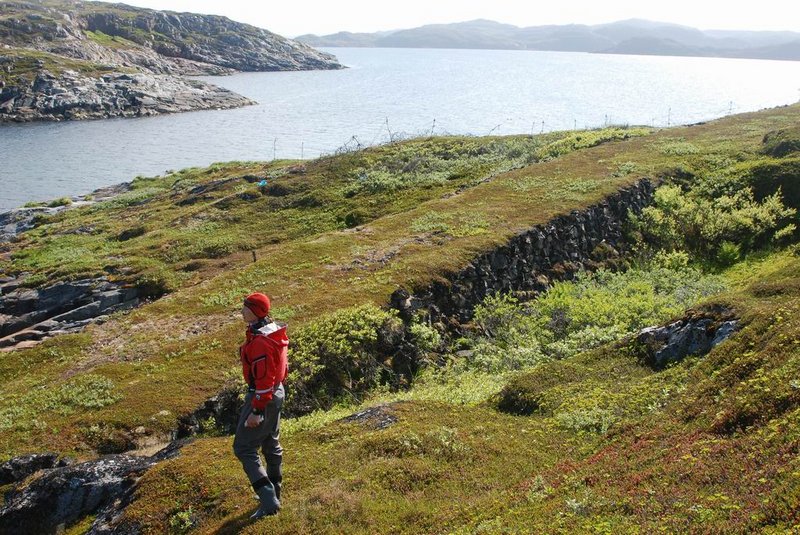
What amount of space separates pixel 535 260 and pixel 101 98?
151 meters

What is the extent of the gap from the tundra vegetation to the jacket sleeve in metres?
2.25

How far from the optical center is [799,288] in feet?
59.6

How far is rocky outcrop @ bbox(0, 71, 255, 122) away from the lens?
14275 cm

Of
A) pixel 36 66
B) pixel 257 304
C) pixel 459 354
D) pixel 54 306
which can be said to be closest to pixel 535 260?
pixel 459 354

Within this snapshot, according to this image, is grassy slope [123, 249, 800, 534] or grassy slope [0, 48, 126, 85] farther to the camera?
grassy slope [0, 48, 126, 85]

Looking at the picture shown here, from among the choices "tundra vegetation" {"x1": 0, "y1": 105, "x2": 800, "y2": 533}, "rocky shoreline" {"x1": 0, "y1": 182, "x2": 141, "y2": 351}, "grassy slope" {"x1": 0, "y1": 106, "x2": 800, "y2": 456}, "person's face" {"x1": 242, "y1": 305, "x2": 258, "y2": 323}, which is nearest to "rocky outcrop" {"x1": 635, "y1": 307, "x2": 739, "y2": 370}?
"tundra vegetation" {"x1": 0, "y1": 105, "x2": 800, "y2": 533}

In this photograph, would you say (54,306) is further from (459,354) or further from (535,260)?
Answer: (535,260)

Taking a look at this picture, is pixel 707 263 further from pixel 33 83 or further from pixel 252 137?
pixel 33 83

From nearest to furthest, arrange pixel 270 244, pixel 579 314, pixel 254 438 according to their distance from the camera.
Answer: pixel 254 438
pixel 579 314
pixel 270 244

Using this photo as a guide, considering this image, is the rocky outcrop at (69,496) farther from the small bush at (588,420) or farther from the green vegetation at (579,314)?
the green vegetation at (579,314)

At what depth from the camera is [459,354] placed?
2573cm

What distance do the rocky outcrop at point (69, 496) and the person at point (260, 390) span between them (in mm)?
4454

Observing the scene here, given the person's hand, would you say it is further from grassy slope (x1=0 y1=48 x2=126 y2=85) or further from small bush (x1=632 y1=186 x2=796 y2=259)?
grassy slope (x1=0 y1=48 x2=126 y2=85)

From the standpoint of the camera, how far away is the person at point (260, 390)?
10828 millimetres
